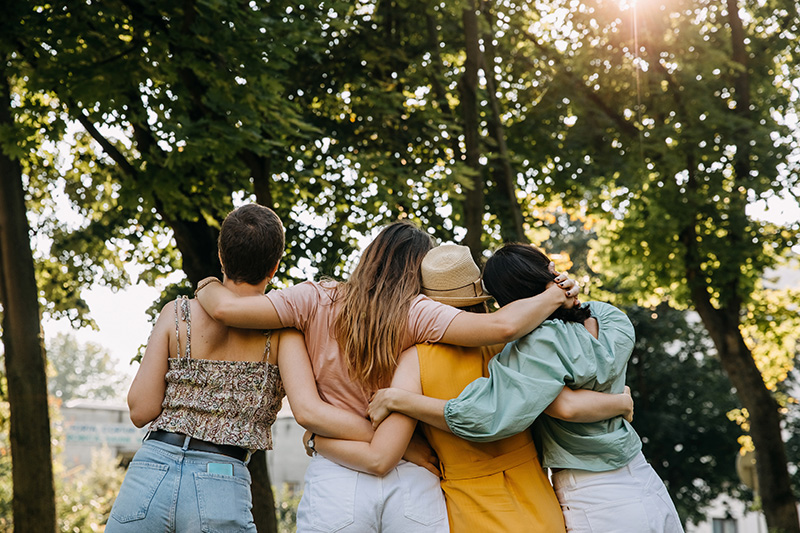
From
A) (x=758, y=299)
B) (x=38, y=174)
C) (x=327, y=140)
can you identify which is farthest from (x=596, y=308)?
(x=758, y=299)

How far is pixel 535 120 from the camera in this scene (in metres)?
11.5

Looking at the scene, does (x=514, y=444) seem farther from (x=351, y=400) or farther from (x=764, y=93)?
(x=764, y=93)

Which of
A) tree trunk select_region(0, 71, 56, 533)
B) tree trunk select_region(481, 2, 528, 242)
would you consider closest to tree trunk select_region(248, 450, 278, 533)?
tree trunk select_region(0, 71, 56, 533)

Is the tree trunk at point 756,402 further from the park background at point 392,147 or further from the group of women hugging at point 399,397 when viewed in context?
the group of women hugging at point 399,397

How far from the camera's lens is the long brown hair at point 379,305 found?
279cm

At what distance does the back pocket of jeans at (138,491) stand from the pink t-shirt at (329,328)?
0.65 metres

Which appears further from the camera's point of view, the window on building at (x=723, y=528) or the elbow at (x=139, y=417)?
the window on building at (x=723, y=528)

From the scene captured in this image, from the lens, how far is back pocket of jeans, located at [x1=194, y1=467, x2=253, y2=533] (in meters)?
2.77

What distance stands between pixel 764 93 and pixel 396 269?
10960 mm

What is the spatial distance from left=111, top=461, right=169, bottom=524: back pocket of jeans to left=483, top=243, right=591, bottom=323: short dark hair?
140cm

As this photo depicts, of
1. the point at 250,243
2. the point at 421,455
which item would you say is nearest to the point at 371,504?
the point at 421,455

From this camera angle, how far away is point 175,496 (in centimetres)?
276

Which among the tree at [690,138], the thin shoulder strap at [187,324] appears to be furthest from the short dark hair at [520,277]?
the tree at [690,138]

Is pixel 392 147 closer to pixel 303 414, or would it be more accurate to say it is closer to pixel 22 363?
pixel 22 363
